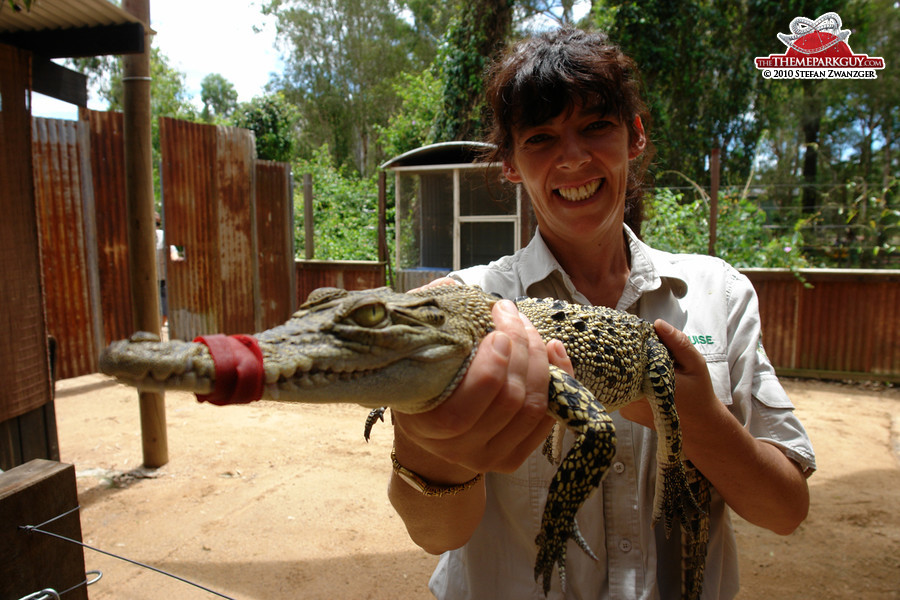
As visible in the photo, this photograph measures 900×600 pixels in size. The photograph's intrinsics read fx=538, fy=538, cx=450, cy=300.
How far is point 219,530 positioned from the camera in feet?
12.3

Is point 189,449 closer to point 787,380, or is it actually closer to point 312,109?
point 787,380

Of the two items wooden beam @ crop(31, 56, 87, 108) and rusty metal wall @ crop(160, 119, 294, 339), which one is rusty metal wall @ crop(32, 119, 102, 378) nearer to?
rusty metal wall @ crop(160, 119, 294, 339)

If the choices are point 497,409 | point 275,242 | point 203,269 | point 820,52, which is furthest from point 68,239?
point 820,52

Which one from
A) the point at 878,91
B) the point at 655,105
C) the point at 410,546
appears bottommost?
the point at 410,546

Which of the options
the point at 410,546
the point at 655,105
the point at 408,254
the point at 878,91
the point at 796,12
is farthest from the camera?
the point at 878,91

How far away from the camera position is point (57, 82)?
4.08m

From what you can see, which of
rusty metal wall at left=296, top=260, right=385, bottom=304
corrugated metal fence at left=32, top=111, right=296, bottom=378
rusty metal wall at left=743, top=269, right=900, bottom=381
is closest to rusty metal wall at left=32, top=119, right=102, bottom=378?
corrugated metal fence at left=32, top=111, right=296, bottom=378

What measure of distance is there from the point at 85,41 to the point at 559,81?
12.9 ft

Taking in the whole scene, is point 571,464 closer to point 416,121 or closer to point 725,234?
point 725,234

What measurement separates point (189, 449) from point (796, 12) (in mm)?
17915

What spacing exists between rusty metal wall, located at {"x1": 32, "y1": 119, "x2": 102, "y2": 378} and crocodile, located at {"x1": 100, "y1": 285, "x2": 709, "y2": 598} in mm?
6342

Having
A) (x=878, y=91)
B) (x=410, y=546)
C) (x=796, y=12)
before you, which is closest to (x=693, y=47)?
(x=796, y=12)

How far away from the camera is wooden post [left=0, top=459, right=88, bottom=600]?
1570 millimetres

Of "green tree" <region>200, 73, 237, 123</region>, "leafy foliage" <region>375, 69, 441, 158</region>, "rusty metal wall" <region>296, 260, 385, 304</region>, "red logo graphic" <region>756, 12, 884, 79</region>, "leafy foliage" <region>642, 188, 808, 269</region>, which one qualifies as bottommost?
"rusty metal wall" <region>296, 260, 385, 304</region>
